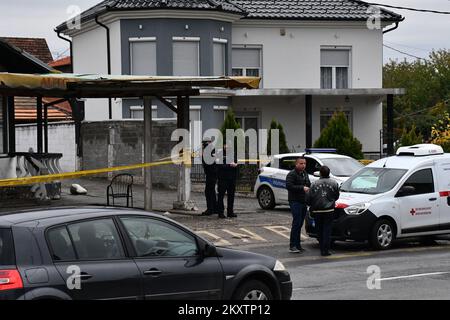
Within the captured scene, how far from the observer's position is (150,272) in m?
8.81

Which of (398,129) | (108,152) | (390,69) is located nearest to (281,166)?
(108,152)

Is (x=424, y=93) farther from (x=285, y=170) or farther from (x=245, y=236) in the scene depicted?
(x=245, y=236)

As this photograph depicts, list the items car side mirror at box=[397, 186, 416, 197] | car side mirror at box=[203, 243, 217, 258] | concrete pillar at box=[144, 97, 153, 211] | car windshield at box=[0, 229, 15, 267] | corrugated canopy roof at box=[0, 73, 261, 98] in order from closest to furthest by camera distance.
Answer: car windshield at box=[0, 229, 15, 267], car side mirror at box=[203, 243, 217, 258], car side mirror at box=[397, 186, 416, 197], corrugated canopy roof at box=[0, 73, 261, 98], concrete pillar at box=[144, 97, 153, 211]

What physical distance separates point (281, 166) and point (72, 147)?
37.5 ft

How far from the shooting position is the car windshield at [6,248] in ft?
26.2

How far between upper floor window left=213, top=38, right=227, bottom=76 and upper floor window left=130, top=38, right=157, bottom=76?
255 cm

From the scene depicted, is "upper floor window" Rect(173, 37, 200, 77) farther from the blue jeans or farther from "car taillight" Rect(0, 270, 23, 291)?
"car taillight" Rect(0, 270, 23, 291)

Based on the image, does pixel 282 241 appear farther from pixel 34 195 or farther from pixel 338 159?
pixel 34 195

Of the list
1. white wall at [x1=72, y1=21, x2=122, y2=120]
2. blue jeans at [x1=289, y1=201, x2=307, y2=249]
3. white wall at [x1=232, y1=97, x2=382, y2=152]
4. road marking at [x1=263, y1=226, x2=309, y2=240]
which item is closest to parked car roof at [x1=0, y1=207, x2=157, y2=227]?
blue jeans at [x1=289, y1=201, x2=307, y2=249]

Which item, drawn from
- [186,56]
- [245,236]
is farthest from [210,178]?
[186,56]

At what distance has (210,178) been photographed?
20703mm

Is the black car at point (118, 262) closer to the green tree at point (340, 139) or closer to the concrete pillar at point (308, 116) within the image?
the green tree at point (340, 139)

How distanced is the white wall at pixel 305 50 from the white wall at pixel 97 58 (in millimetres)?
5085

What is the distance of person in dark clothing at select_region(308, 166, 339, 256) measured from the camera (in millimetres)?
16359
